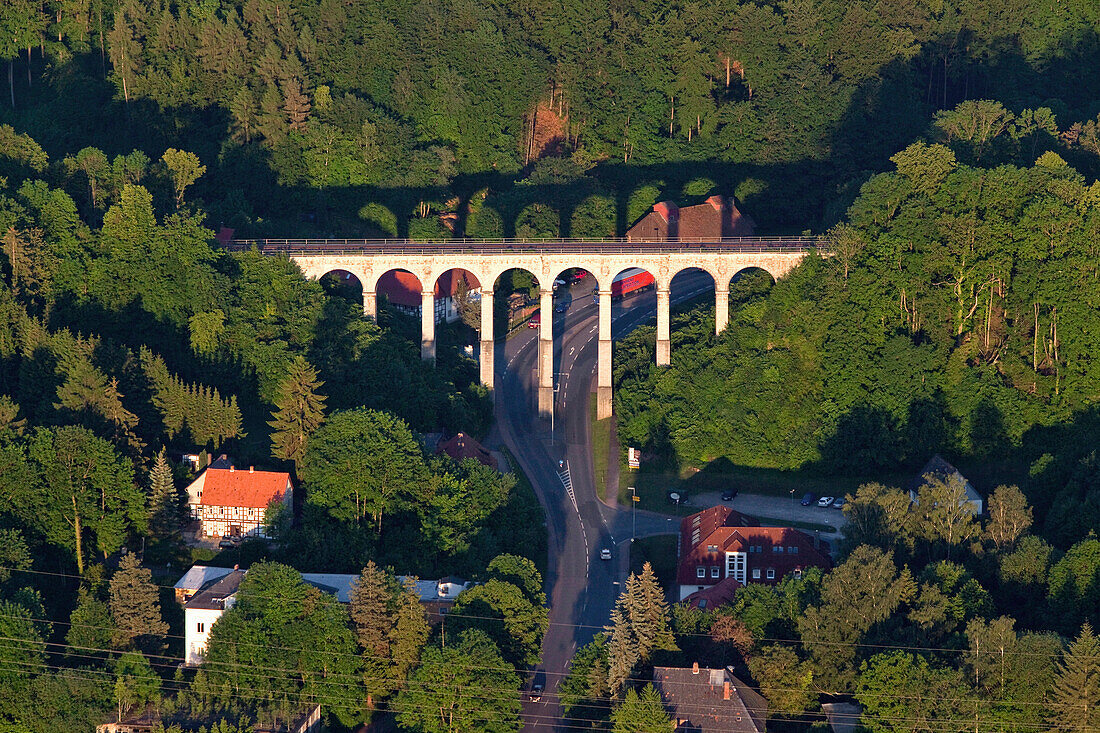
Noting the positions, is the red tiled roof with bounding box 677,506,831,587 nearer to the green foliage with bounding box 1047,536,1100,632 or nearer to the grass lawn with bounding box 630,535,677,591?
the grass lawn with bounding box 630,535,677,591

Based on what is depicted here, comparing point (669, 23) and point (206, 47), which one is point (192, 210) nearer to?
point (206, 47)

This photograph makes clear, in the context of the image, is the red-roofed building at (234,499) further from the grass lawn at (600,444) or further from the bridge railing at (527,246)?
the bridge railing at (527,246)

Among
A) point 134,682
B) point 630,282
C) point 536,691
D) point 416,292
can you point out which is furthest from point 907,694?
point 630,282

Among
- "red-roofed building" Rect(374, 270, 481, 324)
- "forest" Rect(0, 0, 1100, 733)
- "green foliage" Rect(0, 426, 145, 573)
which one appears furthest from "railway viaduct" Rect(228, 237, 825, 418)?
"green foliage" Rect(0, 426, 145, 573)

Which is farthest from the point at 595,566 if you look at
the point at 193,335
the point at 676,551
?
the point at 193,335

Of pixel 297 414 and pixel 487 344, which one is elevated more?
pixel 487 344

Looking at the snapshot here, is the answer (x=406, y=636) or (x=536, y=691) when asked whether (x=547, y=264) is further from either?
(x=406, y=636)

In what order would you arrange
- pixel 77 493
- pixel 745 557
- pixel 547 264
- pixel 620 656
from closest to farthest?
pixel 620 656, pixel 77 493, pixel 745 557, pixel 547 264
